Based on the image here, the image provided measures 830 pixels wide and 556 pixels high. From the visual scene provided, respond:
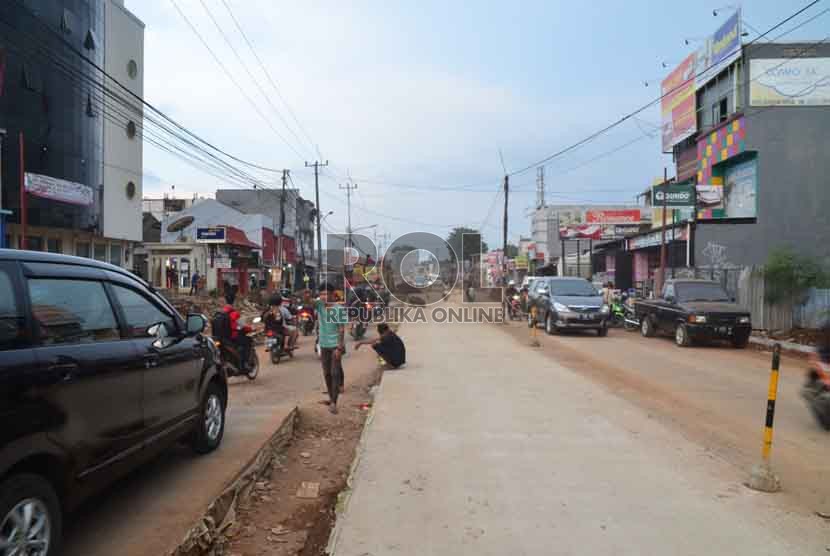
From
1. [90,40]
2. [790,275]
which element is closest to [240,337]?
[790,275]

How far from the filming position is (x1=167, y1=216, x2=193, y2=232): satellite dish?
1874 inches

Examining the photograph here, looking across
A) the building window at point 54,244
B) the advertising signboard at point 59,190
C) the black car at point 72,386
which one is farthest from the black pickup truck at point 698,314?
the building window at point 54,244

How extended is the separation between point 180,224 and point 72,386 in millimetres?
47589

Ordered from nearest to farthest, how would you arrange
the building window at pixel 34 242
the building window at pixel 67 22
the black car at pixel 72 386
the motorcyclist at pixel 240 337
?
the black car at pixel 72 386 → the motorcyclist at pixel 240 337 → the building window at pixel 34 242 → the building window at pixel 67 22

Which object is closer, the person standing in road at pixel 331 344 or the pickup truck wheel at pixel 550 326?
the person standing in road at pixel 331 344

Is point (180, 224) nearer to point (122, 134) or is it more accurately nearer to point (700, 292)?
point (122, 134)

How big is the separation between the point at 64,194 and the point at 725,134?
30.7 metres

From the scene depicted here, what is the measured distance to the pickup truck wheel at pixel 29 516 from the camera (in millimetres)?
2814

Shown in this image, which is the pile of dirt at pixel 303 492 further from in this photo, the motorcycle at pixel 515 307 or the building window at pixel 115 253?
the building window at pixel 115 253

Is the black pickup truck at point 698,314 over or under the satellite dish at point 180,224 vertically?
under

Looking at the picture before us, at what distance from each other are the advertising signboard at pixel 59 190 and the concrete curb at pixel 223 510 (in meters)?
22.6

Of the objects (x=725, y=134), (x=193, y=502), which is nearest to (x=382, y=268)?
(x=725, y=134)

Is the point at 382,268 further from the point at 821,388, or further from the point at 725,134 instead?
the point at 821,388

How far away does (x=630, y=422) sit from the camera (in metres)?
7.05
